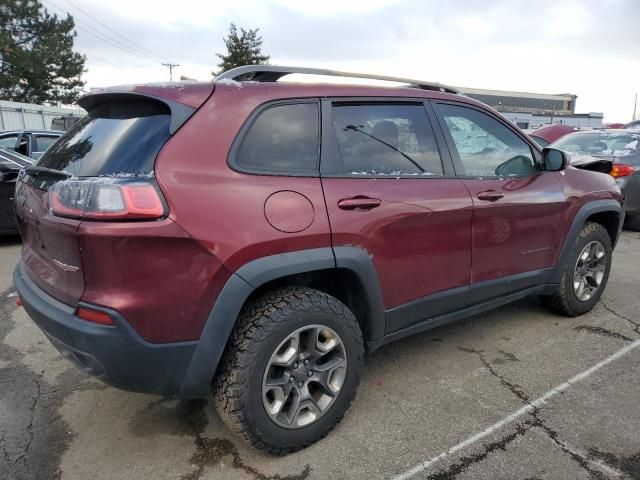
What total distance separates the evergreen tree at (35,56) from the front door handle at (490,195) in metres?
35.9

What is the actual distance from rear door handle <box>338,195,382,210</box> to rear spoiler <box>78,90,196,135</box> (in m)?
0.83

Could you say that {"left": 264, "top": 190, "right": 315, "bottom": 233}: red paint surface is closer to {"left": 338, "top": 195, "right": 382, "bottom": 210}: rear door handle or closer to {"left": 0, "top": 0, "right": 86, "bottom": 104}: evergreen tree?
{"left": 338, "top": 195, "right": 382, "bottom": 210}: rear door handle

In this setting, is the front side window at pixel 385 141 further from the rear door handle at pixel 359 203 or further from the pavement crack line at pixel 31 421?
the pavement crack line at pixel 31 421

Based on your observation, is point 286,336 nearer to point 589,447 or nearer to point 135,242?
point 135,242

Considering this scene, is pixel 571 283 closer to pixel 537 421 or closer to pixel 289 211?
pixel 537 421

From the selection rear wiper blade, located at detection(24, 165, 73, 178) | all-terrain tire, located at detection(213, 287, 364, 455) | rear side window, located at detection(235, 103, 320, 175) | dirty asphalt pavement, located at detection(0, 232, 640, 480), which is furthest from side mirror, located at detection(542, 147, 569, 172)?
rear wiper blade, located at detection(24, 165, 73, 178)

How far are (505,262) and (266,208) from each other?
189 centimetres

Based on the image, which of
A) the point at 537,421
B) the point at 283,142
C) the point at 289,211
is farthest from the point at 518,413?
the point at 283,142

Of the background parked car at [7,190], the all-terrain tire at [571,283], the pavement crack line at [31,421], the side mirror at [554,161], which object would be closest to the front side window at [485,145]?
the side mirror at [554,161]

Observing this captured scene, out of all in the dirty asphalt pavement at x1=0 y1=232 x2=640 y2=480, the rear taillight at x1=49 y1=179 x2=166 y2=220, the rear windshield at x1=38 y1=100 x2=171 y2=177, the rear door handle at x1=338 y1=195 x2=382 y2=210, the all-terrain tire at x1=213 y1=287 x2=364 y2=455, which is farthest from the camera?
the rear door handle at x1=338 y1=195 x2=382 y2=210

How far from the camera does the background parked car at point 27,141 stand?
28.2 feet

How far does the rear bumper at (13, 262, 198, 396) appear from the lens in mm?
2006

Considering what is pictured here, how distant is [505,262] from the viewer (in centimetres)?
336

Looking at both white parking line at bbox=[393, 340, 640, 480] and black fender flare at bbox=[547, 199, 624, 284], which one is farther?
black fender flare at bbox=[547, 199, 624, 284]
